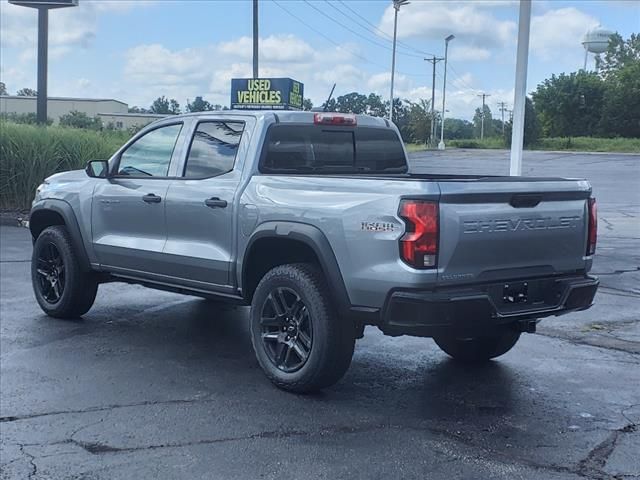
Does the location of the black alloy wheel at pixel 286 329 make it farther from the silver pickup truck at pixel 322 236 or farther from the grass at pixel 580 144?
the grass at pixel 580 144

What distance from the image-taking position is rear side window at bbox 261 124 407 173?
19.7 feet

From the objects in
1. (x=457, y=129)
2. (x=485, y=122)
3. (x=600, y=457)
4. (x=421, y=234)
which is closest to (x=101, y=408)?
(x=421, y=234)

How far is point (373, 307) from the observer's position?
476 cm

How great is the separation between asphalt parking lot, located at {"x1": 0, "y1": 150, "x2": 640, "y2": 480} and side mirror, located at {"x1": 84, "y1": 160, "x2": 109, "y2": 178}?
1446mm

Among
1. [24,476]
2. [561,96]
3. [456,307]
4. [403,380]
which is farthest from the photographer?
[561,96]

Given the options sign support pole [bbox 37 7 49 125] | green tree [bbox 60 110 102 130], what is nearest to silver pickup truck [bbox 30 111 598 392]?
green tree [bbox 60 110 102 130]

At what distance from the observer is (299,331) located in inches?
211

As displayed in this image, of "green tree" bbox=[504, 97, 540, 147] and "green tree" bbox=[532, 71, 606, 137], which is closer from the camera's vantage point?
"green tree" bbox=[504, 97, 540, 147]

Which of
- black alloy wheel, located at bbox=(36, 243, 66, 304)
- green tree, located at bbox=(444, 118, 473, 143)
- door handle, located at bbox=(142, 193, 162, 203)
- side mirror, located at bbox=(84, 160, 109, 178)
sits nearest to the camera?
door handle, located at bbox=(142, 193, 162, 203)

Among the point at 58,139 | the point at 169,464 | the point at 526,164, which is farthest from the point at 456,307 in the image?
the point at 526,164

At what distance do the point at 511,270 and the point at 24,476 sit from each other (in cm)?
305

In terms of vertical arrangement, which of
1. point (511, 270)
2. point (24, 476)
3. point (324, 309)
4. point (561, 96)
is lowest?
point (24, 476)

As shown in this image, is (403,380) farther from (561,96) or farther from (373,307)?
(561,96)

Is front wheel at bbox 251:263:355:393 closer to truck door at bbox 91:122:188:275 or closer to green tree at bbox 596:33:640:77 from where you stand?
truck door at bbox 91:122:188:275
